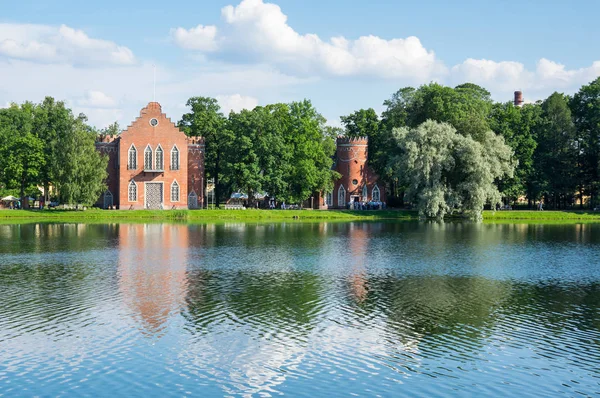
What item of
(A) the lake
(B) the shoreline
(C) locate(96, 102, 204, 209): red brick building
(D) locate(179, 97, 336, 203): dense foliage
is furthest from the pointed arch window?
(A) the lake

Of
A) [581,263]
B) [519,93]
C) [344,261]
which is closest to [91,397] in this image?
[344,261]

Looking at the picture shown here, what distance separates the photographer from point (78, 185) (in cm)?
7969

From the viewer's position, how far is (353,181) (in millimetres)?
98438

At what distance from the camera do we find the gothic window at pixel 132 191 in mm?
89875

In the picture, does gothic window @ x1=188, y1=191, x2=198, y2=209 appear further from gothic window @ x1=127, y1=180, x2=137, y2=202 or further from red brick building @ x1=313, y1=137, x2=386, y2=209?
red brick building @ x1=313, y1=137, x2=386, y2=209

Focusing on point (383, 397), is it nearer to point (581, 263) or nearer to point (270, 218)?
point (581, 263)

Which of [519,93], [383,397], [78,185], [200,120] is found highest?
[519,93]

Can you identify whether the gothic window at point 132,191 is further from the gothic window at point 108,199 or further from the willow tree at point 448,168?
the willow tree at point 448,168

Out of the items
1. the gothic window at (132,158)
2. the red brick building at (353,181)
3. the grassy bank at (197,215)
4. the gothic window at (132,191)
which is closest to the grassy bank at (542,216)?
the grassy bank at (197,215)

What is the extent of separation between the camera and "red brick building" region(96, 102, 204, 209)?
90.1m

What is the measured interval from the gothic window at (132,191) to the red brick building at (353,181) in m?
25.1

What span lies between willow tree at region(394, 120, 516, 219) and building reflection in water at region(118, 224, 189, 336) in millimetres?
27583

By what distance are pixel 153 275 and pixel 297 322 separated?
503 inches

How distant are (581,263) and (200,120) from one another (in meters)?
63.8
